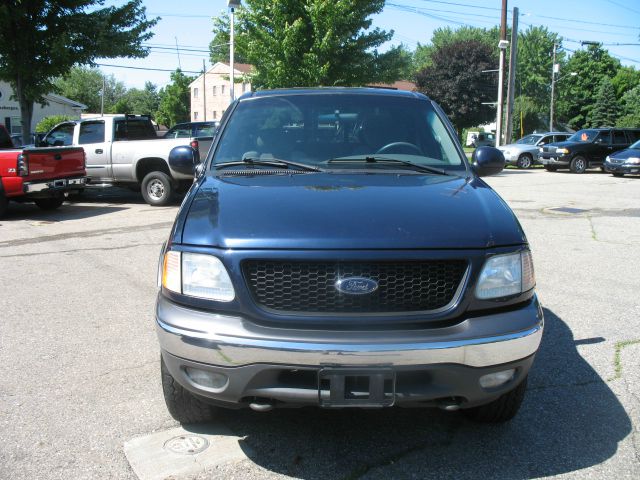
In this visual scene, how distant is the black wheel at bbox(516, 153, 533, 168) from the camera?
2612cm

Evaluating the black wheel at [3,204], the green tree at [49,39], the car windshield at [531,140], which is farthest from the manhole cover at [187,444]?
the car windshield at [531,140]

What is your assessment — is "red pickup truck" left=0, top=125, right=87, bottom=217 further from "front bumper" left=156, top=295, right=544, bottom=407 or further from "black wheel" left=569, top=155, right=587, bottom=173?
"black wheel" left=569, top=155, right=587, bottom=173

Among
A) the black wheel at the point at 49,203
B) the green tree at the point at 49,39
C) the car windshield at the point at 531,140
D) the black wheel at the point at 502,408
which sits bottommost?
the black wheel at the point at 502,408

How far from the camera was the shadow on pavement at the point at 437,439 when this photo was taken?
2.82 meters

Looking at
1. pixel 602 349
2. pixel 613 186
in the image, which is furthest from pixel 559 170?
pixel 602 349

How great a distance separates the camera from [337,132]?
397 centimetres

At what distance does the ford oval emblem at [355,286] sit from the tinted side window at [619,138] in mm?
25095

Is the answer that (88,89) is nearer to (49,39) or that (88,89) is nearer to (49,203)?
(49,39)

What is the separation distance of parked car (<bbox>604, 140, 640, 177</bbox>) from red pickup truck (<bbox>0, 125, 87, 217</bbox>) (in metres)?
17.7

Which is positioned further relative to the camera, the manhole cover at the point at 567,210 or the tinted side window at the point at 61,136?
the tinted side window at the point at 61,136

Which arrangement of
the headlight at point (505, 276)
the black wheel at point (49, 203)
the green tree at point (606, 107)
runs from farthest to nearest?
the green tree at point (606, 107)
the black wheel at point (49, 203)
the headlight at point (505, 276)

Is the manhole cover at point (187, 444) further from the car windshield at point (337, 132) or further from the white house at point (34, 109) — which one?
the white house at point (34, 109)

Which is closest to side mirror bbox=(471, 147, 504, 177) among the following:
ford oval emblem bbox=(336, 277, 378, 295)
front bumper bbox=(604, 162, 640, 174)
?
ford oval emblem bbox=(336, 277, 378, 295)

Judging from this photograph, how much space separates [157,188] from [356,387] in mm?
10881
